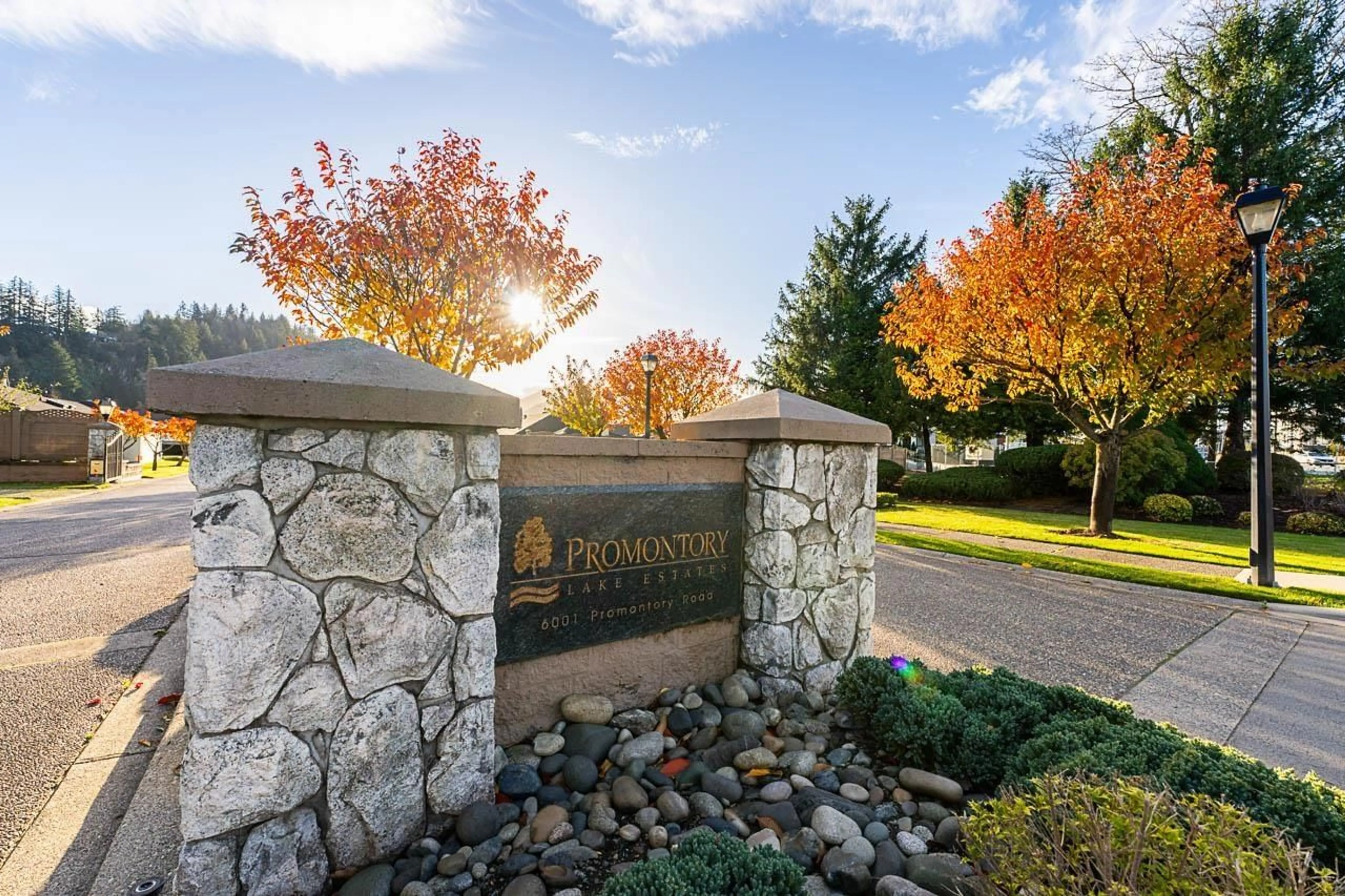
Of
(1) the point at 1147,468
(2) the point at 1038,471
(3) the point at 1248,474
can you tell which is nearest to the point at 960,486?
(2) the point at 1038,471

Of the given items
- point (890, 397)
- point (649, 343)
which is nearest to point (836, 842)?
point (649, 343)

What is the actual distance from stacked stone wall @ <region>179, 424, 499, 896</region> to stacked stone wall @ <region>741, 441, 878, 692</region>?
1689mm

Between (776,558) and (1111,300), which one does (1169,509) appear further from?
(776,558)

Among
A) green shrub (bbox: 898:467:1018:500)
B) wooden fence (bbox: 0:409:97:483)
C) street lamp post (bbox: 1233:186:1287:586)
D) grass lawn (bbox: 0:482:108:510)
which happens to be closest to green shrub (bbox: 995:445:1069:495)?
green shrub (bbox: 898:467:1018:500)

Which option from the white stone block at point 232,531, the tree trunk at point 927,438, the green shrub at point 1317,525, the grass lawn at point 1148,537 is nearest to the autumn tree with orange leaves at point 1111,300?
the grass lawn at point 1148,537

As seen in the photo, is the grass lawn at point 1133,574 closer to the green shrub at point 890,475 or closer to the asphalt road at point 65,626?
the asphalt road at point 65,626

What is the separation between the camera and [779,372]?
25.0 meters

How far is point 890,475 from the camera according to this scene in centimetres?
1994

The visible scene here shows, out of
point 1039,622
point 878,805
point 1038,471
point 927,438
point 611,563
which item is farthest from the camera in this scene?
point 927,438

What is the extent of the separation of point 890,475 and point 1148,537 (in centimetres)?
878

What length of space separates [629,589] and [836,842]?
1.43 m

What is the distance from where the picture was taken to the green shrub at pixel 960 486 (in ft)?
57.3

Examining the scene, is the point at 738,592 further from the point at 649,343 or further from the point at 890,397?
the point at 890,397

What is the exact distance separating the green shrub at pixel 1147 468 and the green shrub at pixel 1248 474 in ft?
4.68
